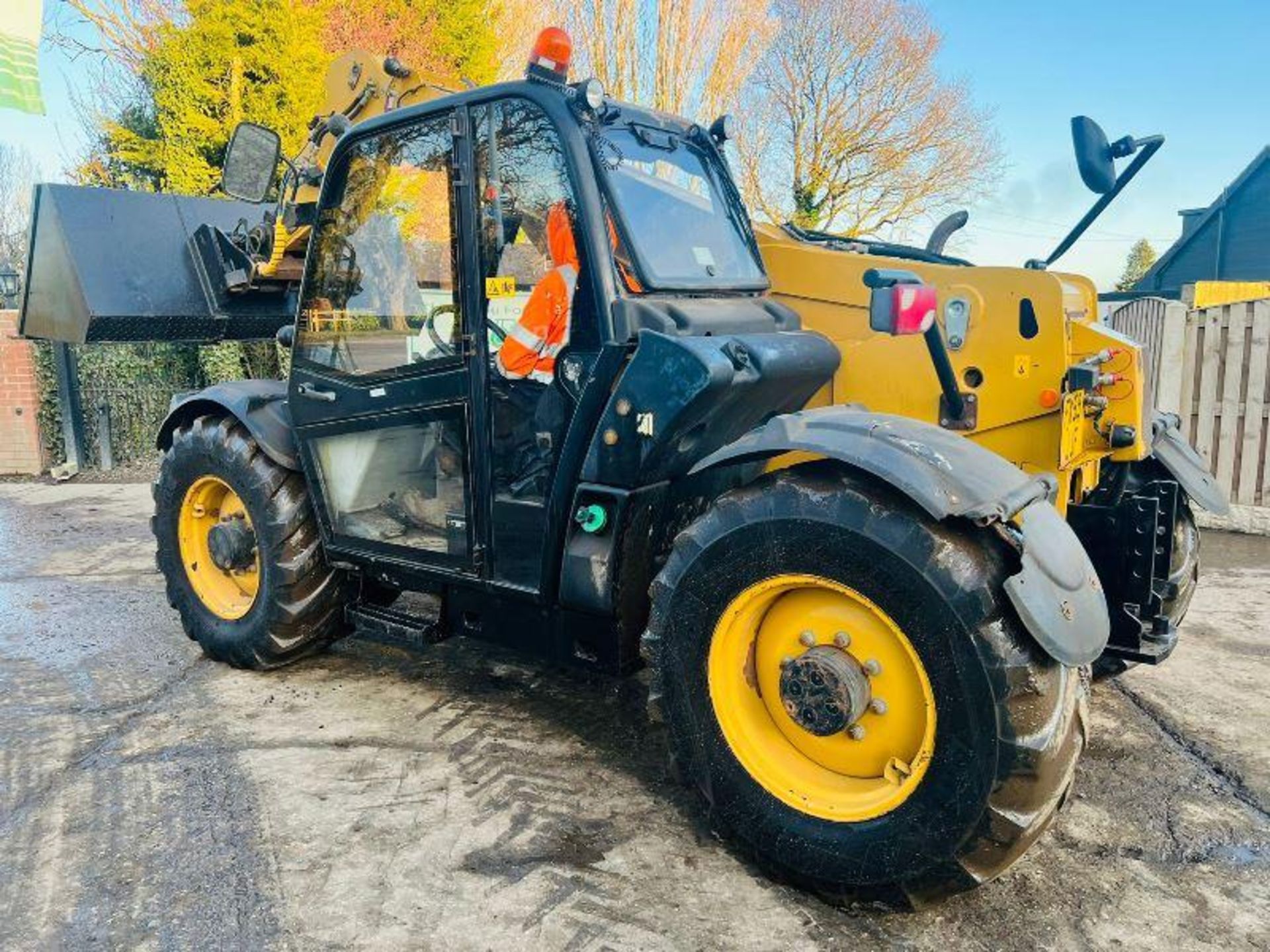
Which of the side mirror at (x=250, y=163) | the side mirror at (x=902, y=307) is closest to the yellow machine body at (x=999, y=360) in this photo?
the side mirror at (x=902, y=307)

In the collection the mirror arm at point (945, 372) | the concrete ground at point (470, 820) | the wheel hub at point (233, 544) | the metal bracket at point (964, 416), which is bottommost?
the concrete ground at point (470, 820)

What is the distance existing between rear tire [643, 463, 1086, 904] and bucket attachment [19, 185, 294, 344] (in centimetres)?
420

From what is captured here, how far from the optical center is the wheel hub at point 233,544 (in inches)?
175

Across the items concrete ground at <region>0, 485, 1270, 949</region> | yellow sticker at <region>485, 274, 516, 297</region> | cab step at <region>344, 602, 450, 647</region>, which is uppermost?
yellow sticker at <region>485, 274, 516, 297</region>

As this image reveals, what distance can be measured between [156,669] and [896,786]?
3.65 metres

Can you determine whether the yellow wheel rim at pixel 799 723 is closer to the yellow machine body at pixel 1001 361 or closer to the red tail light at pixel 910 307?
the red tail light at pixel 910 307

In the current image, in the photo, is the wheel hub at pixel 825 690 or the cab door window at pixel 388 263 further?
the cab door window at pixel 388 263

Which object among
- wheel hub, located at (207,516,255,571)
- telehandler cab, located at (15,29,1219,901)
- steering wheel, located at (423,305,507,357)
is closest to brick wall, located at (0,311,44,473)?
telehandler cab, located at (15,29,1219,901)

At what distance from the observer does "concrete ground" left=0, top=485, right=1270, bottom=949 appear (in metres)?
2.59

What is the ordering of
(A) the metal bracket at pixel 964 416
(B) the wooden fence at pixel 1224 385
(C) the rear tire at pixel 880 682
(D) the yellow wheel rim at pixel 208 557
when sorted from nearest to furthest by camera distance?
(C) the rear tire at pixel 880 682, (A) the metal bracket at pixel 964 416, (D) the yellow wheel rim at pixel 208 557, (B) the wooden fence at pixel 1224 385

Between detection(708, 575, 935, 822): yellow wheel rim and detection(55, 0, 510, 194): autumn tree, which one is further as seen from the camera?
detection(55, 0, 510, 194): autumn tree

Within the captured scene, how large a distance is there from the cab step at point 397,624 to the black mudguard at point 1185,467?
3031 millimetres

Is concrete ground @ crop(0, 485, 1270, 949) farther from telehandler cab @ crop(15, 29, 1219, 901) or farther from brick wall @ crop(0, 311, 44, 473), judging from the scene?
brick wall @ crop(0, 311, 44, 473)

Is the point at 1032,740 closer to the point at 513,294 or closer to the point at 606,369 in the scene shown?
Answer: the point at 606,369
